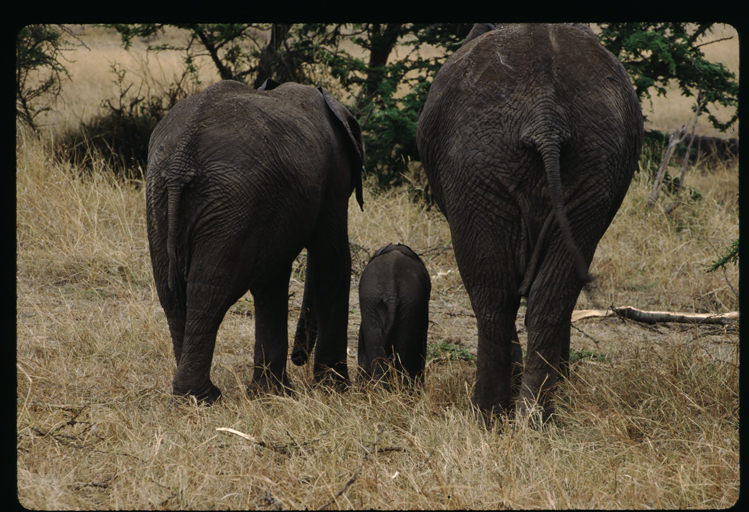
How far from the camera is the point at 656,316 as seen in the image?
6387 mm

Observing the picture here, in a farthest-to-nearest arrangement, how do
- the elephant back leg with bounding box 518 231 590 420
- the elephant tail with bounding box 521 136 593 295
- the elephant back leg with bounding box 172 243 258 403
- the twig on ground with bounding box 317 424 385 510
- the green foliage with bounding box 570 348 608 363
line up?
the green foliage with bounding box 570 348 608 363 < the elephant back leg with bounding box 172 243 258 403 < the elephant back leg with bounding box 518 231 590 420 < the elephant tail with bounding box 521 136 593 295 < the twig on ground with bounding box 317 424 385 510

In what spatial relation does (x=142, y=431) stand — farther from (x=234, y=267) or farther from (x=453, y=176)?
(x=453, y=176)

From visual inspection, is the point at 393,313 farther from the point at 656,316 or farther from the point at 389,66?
the point at 389,66

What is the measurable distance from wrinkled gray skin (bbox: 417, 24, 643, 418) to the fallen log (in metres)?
2.74

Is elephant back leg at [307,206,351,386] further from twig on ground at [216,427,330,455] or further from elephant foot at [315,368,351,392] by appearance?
twig on ground at [216,427,330,455]

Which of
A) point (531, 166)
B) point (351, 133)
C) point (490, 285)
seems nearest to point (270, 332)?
point (351, 133)

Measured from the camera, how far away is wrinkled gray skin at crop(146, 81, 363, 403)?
374cm

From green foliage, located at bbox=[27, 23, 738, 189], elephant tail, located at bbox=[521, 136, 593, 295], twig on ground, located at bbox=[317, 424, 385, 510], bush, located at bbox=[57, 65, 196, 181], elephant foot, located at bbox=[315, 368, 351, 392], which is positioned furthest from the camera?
bush, located at bbox=[57, 65, 196, 181]

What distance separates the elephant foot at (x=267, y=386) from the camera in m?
4.61

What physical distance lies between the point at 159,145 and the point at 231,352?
2.37 m

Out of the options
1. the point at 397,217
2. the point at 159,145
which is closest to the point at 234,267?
the point at 159,145

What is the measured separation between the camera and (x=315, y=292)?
4.95 meters

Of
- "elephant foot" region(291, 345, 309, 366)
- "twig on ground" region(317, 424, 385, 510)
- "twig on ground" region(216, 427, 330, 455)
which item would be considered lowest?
"elephant foot" region(291, 345, 309, 366)

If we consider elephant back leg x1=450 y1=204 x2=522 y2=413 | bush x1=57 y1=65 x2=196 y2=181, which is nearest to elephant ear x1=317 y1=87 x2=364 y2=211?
elephant back leg x1=450 y1=204 x2=522 y2=413
